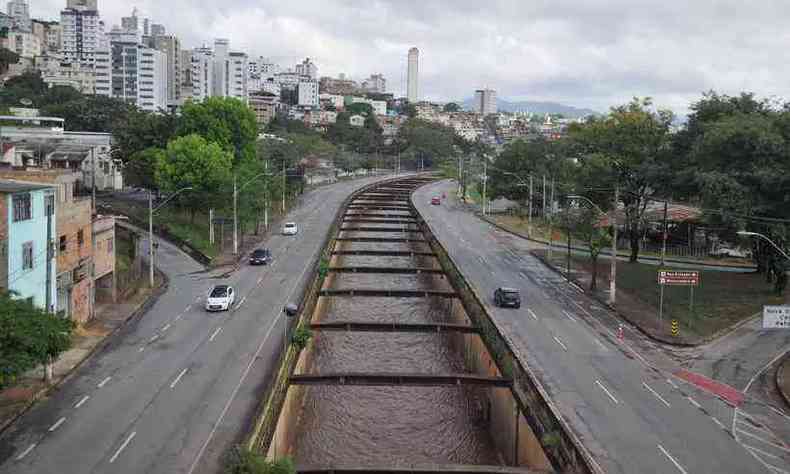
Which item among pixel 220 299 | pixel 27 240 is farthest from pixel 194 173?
pixel 27 240

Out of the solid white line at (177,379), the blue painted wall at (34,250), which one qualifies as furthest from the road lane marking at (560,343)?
the blue painted wall at (34,250)

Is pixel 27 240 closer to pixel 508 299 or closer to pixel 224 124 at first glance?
pixel 508 299

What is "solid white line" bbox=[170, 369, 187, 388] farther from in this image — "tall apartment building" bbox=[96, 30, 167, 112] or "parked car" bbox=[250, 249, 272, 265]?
"tall apartment building" bbox=[96, 30, 167, 112]

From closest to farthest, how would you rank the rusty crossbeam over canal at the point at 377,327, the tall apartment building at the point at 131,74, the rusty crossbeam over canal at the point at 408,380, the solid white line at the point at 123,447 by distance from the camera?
the solid white line at the point at 123,447, the rusty crossbeam over canal at the point at 408,380, the rusty crossbeam over canal at the point at 377,327, the tall apartment building at the point at 131,74

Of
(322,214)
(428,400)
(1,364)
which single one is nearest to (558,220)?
(428,400)

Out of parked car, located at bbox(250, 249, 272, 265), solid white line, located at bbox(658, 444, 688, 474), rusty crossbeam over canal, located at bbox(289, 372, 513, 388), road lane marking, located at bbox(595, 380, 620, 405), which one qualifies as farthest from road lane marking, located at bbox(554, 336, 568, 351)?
parked car, located at bbox(250, 249, 272, 265)

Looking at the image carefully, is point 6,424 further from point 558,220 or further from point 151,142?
point 151,142

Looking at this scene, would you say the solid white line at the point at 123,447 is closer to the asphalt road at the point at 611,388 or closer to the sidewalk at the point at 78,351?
A: the sidewalk at the point at 78,351
